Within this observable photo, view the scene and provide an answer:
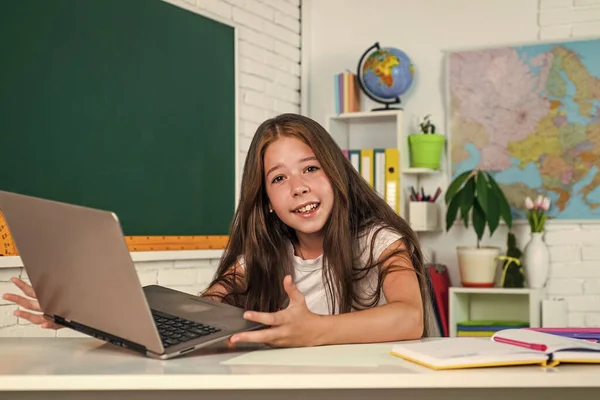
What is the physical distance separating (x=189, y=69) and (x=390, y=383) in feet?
8.69

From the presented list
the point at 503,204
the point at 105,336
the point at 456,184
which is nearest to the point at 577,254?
the point at 503,204

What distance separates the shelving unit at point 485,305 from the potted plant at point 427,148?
25.6 inches

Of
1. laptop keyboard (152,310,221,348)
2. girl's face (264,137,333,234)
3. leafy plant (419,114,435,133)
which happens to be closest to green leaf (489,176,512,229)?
leafy plant (419,114,435,133)

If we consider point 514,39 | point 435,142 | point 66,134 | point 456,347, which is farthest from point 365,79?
point 456,347

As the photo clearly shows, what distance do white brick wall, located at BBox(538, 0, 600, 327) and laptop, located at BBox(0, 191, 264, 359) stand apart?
9.10 feet

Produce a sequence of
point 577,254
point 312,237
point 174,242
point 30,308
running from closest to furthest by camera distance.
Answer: point 30,308
point 312,237
point 174,242
point 577,254

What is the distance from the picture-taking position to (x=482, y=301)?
3.96m

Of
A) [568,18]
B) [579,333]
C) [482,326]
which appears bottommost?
[482,326]

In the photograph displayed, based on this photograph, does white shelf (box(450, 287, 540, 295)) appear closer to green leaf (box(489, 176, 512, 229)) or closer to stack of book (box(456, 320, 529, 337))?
stack of book (box(456, 320, 529, 337))

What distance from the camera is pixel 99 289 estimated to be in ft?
3.98

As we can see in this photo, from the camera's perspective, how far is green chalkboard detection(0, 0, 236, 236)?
104 inches

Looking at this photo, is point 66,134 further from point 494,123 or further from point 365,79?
point 494,123

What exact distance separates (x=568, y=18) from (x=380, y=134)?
3.63 ft

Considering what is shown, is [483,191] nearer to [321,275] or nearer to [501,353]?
[321,275]
